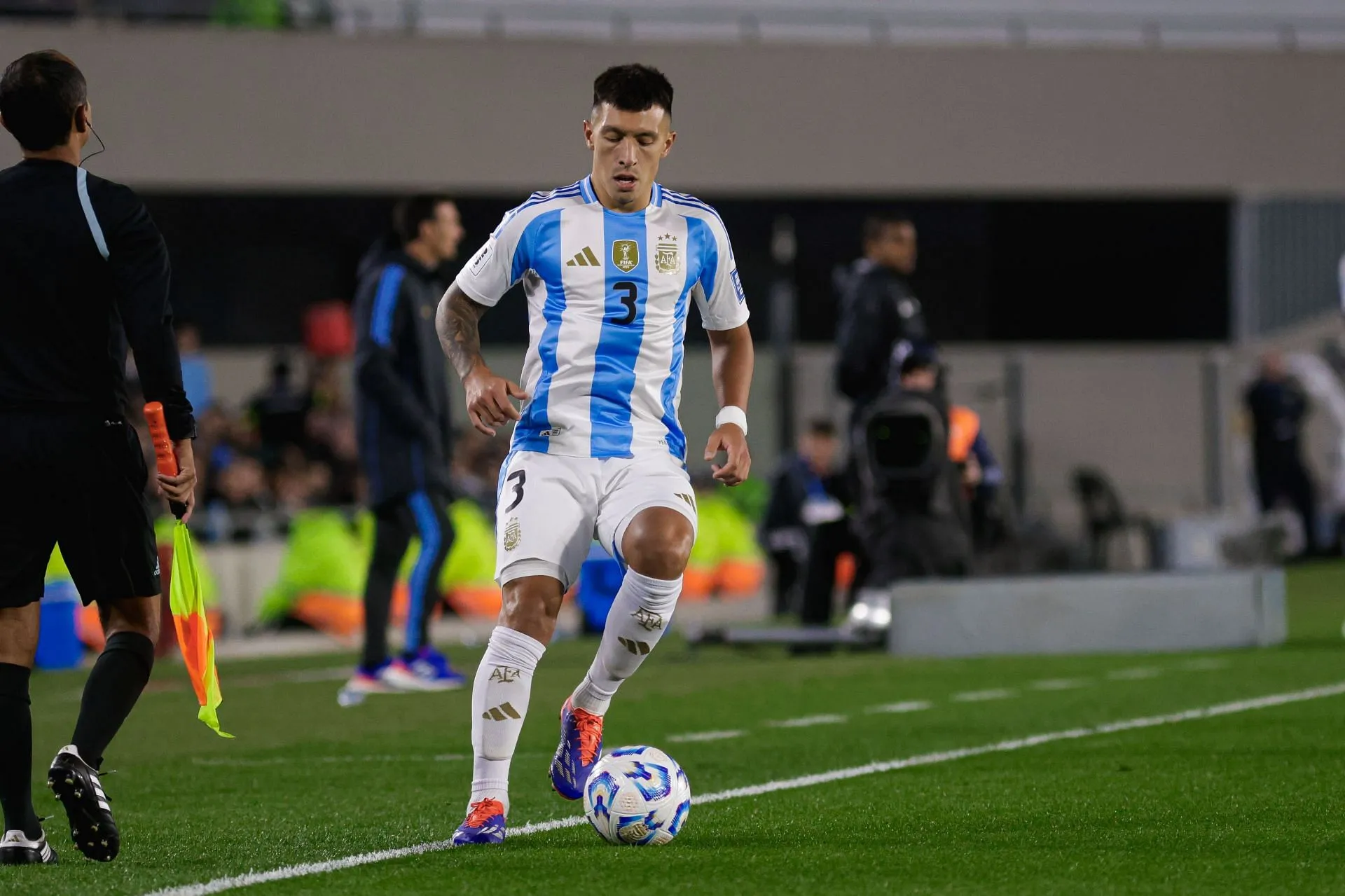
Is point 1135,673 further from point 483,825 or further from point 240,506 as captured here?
point 240,506

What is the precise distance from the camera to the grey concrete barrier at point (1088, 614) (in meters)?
12.3

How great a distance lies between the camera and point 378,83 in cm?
2514

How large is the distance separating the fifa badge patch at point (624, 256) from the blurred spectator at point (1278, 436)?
1629cm

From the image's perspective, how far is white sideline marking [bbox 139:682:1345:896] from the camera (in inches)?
192

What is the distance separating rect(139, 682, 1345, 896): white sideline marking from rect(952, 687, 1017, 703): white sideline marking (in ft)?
3.51

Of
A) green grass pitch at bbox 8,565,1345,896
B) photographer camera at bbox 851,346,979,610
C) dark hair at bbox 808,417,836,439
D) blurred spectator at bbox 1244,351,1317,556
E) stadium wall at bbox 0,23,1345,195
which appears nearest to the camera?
green grass pitch at bbox 8,565,1345,896

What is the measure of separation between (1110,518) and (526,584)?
14.9 metres

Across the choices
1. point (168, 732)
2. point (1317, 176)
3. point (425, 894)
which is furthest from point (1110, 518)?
point (425, 894)

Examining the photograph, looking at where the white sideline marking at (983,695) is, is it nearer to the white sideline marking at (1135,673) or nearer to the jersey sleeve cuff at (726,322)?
the white sideline marking at (1135,673)

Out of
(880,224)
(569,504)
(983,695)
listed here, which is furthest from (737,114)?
(569,504)

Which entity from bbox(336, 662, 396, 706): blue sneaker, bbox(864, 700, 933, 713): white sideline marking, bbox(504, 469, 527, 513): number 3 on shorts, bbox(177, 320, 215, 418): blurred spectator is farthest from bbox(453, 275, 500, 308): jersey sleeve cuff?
bbox(177, 320, 215, 418): blurred spectator

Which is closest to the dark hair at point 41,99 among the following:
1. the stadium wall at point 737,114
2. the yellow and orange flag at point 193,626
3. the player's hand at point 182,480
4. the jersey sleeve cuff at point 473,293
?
→ the player's hand at point 182,480

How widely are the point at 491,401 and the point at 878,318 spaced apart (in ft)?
23.4

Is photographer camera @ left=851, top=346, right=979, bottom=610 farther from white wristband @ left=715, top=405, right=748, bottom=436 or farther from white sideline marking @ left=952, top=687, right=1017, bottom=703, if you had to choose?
white wristband @ left=715, top=405, right=748, bottom=436
